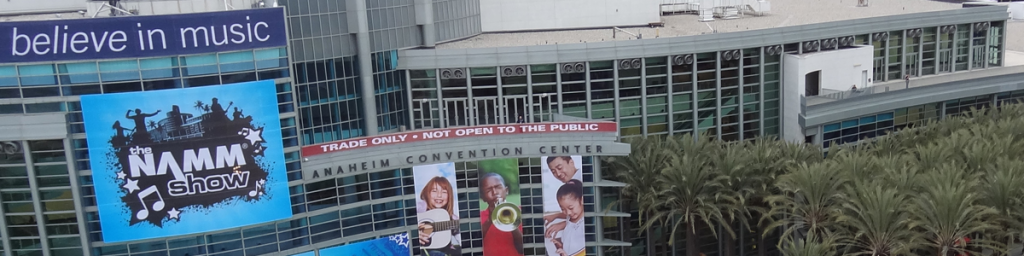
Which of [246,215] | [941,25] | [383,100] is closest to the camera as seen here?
[246,215]

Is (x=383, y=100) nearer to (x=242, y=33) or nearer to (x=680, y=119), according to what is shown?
(x=242, y=33)

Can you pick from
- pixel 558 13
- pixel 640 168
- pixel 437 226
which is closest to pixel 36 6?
pixel 437 226

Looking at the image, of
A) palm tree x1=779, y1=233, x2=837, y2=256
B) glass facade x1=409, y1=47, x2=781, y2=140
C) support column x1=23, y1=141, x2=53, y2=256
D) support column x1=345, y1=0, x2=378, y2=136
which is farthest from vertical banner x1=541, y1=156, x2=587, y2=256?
support column x1=23, y1=141, x2=53, y2=256

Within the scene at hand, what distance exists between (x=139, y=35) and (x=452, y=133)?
619 inches

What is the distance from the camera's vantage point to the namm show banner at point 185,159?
152ft

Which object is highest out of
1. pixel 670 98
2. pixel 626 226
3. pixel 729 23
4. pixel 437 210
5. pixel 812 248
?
pixel 729 23

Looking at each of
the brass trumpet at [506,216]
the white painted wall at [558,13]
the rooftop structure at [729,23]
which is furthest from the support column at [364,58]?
the white painted wall at [558,13]

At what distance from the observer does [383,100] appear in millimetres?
56688

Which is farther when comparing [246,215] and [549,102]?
[549,102]

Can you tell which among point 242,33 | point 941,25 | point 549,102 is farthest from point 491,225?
point 941,25

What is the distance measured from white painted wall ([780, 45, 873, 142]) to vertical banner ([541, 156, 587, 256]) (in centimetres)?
1781

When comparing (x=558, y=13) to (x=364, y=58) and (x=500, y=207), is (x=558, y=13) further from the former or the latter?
(x=500, y=207)

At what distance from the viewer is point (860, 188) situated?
45.3m

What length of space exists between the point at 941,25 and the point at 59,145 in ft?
186
